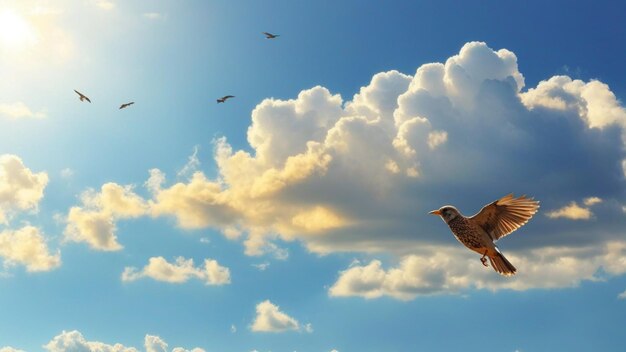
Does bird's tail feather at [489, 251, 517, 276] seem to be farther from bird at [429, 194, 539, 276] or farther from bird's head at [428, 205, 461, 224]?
bird's head at [428, 205, 461, 224]

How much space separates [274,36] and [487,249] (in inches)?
1269

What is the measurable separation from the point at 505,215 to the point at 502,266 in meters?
3.19

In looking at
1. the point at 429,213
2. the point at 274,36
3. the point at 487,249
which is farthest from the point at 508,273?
the point at 274,36

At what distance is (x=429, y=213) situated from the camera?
45688 millimetres

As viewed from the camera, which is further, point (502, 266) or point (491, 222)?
point (491, 222)

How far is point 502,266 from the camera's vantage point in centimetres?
4422

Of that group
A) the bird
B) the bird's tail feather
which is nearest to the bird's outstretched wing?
the bird

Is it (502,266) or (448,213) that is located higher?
(448,213)

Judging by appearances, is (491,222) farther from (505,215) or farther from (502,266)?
(502,266)

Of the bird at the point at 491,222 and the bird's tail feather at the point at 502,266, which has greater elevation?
the bird at the point at 491,222

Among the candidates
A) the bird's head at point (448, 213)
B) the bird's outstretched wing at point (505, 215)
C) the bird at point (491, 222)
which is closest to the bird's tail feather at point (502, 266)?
the bird at point (491, 222)

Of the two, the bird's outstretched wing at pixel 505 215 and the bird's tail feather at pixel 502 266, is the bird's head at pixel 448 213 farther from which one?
the bird's tail feather at pixel 502 266

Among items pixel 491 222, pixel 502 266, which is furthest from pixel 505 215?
pixel 502 266

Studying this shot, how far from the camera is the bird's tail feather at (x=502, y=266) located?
43919mm
